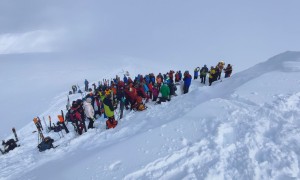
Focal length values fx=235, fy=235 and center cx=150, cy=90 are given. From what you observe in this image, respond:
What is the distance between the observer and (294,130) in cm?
662

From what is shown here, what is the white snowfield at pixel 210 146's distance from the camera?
6051mm

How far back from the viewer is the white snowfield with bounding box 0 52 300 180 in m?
6.05

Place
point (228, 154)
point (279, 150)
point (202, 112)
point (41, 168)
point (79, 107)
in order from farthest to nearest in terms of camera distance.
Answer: point (79, 107) → point (41, 168) → point (202, 112) → point (228, 154) → point (279, 150)

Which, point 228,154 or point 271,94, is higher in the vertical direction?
point 271,94

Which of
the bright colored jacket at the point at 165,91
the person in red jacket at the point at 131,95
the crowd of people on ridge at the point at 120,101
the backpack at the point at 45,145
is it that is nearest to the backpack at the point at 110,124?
the crowd of people on ridge at the point at 120,101

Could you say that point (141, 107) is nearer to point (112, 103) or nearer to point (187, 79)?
point (112, 103)

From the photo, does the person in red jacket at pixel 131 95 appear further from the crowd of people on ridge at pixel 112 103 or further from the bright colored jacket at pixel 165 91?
the bright colored jacket at pixel 165 91

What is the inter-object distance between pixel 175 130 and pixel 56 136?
962 cm

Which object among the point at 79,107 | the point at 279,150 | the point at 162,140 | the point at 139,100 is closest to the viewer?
the point at 279,150

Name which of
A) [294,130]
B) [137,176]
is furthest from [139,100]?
[294,130]

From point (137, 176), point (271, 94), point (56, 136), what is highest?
point (271, 94)

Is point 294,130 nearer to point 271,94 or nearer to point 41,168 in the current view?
point 271,94

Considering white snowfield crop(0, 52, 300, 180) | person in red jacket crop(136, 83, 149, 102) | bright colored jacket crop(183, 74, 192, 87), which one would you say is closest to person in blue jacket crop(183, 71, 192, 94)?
bright colored jacket crop(183, 74, 192, 87)

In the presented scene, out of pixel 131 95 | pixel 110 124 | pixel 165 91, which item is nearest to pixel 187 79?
pixel 165 91
